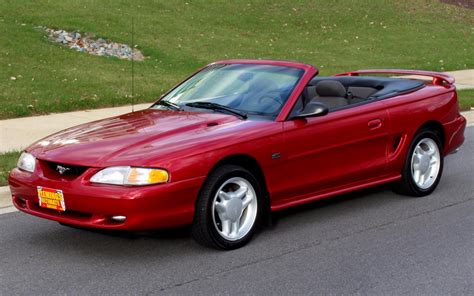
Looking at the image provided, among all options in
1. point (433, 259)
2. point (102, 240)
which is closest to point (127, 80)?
point (102, 240)

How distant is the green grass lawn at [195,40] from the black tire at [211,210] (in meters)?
6.87

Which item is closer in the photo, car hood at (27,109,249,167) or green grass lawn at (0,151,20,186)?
car hood at (27,109,249,167)

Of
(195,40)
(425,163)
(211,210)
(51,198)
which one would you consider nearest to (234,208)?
(211,210)

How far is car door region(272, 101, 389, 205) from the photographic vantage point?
234 inches

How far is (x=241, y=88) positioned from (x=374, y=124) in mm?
1220

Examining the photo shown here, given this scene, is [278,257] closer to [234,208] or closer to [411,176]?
[234,208]

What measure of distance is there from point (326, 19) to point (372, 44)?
115 inches

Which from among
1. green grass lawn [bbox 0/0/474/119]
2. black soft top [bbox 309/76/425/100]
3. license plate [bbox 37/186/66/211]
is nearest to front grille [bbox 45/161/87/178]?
license plate [bbox 37/186/66/211]

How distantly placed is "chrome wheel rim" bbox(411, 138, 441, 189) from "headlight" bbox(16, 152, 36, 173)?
11.6 feet

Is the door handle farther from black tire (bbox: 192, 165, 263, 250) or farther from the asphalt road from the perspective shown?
black tire (bbox: 192, 165, 263, 250)

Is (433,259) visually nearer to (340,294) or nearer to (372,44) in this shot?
(340,294)

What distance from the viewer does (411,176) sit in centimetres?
717

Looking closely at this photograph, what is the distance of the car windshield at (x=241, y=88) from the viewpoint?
6.23 meters

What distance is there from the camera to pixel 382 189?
7652mm
